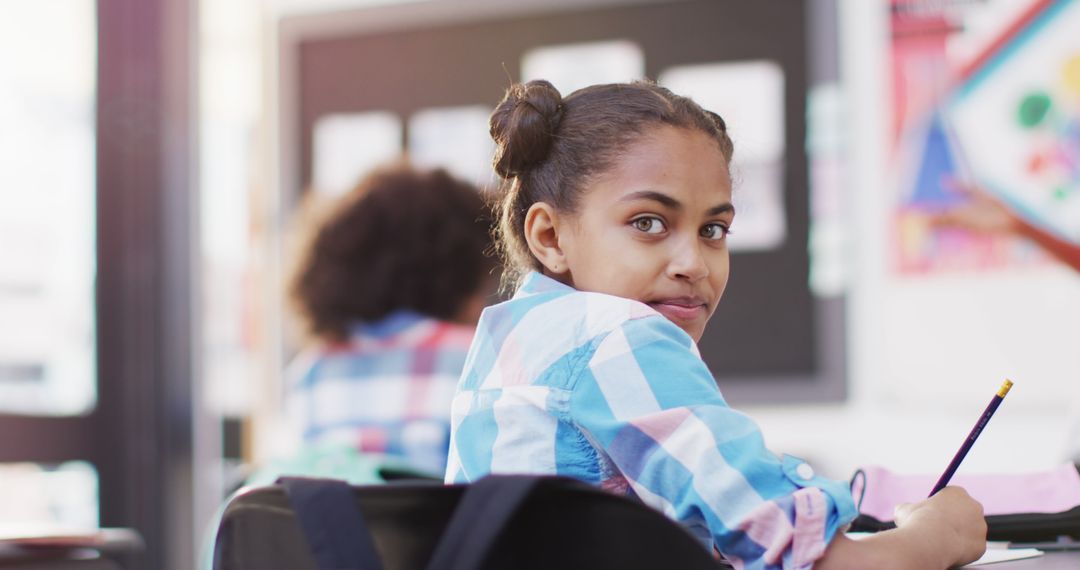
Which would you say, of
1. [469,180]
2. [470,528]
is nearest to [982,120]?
[469,180]

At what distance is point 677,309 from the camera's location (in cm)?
91

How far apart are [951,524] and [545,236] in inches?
15.7

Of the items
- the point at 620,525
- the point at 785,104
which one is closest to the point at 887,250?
the point at 785,104

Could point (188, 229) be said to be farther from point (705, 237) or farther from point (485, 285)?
point (705, 237)

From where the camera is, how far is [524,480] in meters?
0.60

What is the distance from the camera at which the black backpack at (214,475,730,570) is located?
0.61 metres

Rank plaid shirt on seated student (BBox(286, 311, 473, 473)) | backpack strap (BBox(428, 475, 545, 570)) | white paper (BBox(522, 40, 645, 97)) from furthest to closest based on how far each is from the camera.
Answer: white paper (BBox(522, 40, 645, 97)) < plaid shirt on seated student (BBox(286, 311, 473, 473)) < backpack strap (BBox(428, 475, 545, 570))

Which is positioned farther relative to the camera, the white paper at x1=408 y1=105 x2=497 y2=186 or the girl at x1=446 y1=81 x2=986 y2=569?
the white paper at x1=408 y1=105 x2=497 y2=186

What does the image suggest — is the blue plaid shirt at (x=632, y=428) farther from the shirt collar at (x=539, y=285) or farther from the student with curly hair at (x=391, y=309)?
the student with curly hair at (x=391, y=309)

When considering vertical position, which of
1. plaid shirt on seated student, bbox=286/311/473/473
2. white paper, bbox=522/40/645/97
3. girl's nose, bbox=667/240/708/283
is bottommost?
plaid shirt on seated student, bbox=286/311/473/473

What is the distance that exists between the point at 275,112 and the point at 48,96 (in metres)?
0.52

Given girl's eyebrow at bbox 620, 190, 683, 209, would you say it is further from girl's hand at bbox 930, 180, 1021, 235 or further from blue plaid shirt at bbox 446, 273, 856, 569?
girl's hand at bbox 930, 180, 1021, 235

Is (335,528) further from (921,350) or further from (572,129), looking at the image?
(921,350)

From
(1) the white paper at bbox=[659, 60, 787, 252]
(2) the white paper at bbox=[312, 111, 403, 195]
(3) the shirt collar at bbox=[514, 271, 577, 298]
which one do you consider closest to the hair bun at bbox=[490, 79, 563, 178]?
(3) the shirt collar at bbox=[514, 271, 577, 298]
